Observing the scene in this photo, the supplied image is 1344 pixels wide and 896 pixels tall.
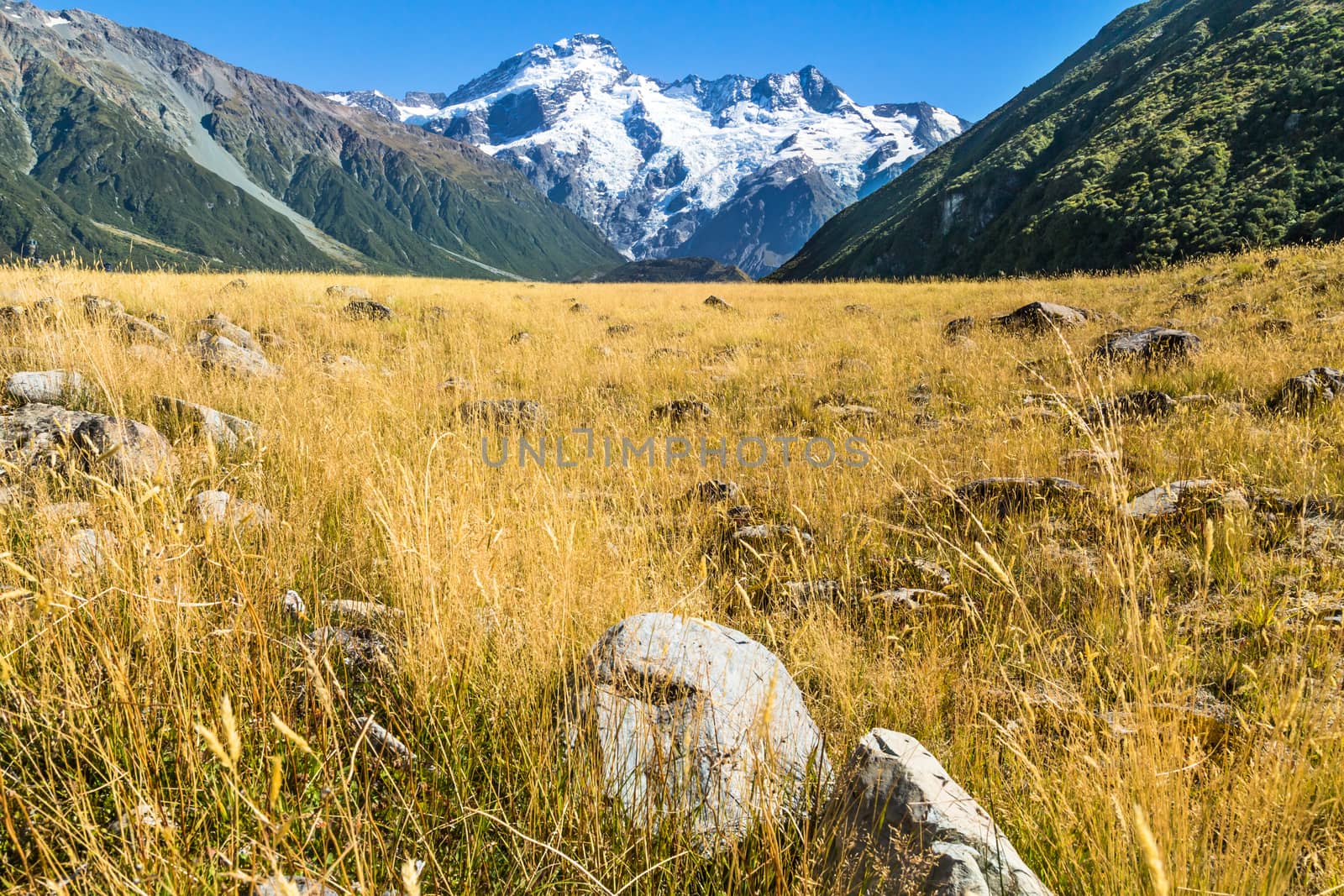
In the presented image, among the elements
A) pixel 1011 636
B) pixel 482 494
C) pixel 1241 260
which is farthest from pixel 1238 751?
pixel 1241 260

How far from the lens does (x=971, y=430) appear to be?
6020 mm

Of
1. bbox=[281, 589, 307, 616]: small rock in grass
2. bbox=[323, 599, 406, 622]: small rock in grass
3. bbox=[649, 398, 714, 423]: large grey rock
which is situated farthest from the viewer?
bbox=[649, 398, 714, 423]: large grey rock

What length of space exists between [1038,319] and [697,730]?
461 inches

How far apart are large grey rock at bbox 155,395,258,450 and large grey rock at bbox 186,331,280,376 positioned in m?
1.88

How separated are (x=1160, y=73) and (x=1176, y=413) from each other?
188 feet

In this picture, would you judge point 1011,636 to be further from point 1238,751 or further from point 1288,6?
point 1288,6

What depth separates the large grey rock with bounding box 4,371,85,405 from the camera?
4848 millimetres

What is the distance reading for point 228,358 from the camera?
23.3ft

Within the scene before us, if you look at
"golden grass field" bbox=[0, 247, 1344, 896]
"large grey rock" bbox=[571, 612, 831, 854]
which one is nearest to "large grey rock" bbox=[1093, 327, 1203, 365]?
"golden grass field" bbox=[0, 247, 1344, 896]

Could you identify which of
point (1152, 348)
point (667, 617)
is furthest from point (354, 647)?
point (1152, 348)

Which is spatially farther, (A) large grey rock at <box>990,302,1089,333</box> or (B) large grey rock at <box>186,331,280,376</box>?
(A) large grey rock at <box>990,302,1089,333</box>

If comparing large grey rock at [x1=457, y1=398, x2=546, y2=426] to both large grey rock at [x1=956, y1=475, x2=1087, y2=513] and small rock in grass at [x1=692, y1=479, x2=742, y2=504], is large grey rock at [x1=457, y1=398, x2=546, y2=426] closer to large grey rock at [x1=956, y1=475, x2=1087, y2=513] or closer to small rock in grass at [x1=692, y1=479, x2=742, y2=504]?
small rock in grass at [x1=692, y1=479, x2=742, y2=504]

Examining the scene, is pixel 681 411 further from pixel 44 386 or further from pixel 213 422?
pixel 44 386

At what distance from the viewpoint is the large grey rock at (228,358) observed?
6895 millimetres
